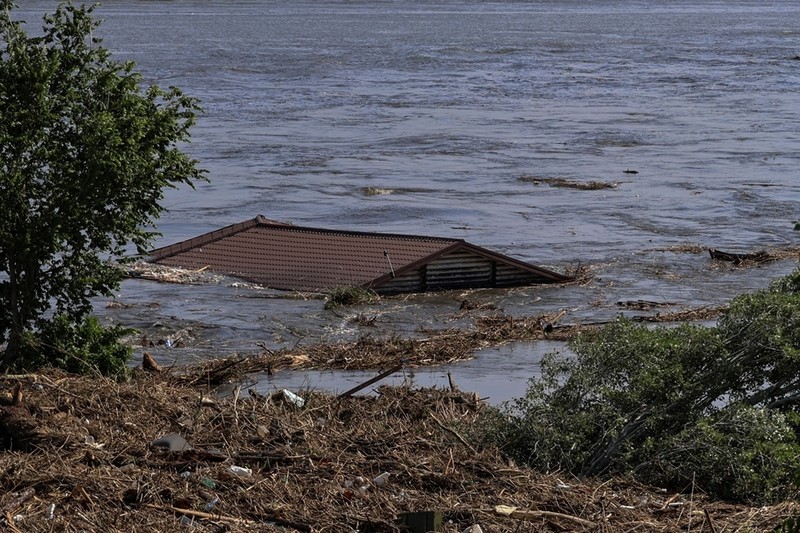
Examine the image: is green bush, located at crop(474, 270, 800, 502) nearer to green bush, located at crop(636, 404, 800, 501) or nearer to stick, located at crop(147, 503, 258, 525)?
green bush, located at crop(636, 404, 800, 501)

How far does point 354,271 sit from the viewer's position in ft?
54.3

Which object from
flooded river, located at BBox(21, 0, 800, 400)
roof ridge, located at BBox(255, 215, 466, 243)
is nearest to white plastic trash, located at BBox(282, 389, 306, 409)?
flooded river, located at BBox(21, 0, 800, 400)

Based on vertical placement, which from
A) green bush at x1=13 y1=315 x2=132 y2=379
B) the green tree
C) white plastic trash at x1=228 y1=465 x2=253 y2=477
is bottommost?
green bush at x1=13 y1=315 x2=132 y2=379

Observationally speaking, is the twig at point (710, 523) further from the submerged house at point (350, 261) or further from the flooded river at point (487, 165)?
the submerged house at point (350, 261)

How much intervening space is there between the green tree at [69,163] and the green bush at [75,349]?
0.08 metres

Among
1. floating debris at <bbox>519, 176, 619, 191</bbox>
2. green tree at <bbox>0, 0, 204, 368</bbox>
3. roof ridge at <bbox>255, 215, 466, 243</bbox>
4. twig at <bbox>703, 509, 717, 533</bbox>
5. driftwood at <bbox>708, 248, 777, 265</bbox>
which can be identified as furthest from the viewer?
floating debris at <bbox>519, 176, 619, 191</bbox>

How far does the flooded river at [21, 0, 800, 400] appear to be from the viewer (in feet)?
50.9

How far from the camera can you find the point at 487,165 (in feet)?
92.6

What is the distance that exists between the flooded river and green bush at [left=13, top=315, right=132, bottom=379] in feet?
4.53

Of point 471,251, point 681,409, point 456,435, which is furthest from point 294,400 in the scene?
point 471,251

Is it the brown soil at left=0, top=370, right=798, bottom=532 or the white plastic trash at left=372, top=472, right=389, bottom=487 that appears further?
the white plastic trash at left=372, top=472, right=389, bottom=487

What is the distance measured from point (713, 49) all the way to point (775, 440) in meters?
64.0

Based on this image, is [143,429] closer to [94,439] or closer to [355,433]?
[94,439]

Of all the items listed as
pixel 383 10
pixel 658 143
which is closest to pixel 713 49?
pixel 658 143
